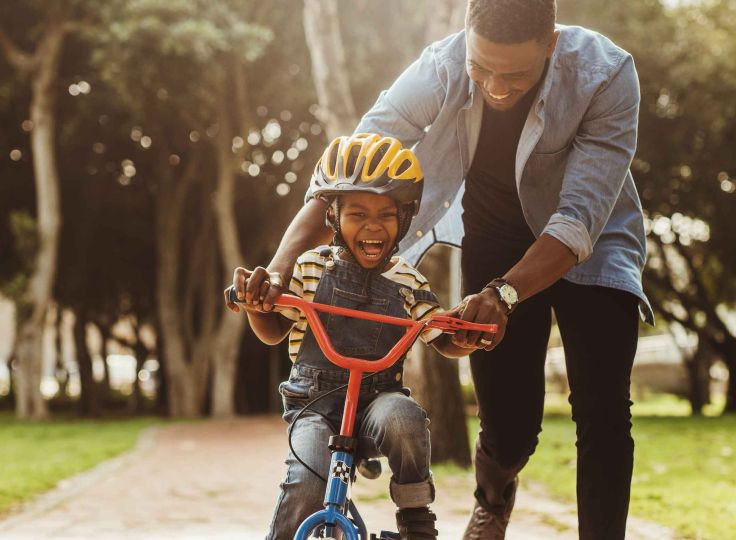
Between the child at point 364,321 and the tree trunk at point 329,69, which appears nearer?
the child at point 364,321

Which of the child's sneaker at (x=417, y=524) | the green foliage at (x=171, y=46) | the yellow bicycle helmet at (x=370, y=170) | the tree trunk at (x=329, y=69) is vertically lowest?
the child's sneaker at (x=417, y=524)

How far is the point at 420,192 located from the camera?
3508 mm

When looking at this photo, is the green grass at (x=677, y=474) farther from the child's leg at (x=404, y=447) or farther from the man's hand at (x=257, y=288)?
the man's hand at (x=257, y=288)

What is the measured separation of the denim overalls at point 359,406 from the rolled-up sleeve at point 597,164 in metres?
0.56

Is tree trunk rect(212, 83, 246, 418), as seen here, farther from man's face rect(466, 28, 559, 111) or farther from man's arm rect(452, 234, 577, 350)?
man's arm rect(452, 234, 577, 350)

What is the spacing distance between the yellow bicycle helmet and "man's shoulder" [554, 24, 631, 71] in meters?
0.64

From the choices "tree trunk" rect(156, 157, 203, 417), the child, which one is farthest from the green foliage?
the child

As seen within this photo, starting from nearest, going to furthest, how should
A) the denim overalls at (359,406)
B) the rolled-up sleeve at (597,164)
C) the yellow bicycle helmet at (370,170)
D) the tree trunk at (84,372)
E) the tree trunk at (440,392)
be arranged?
the denim overalls at (359,406) < the rolled-up sleeve at (597,164) < the yellow bicycle helmet at (370,170) < the tree trunk at (440,392) < the tree trunk at (84,372)

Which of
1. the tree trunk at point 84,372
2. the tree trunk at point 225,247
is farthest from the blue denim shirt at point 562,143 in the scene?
the tree trunk at point 84,372

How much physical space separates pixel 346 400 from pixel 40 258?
18.3m

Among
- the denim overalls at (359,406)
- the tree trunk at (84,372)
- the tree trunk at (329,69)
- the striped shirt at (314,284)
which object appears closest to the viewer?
the denim overalls at (359,406)

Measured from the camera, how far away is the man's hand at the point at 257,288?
2982 mm

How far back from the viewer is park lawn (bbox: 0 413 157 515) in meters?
8.72

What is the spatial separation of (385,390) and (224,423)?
17181 millimetres
